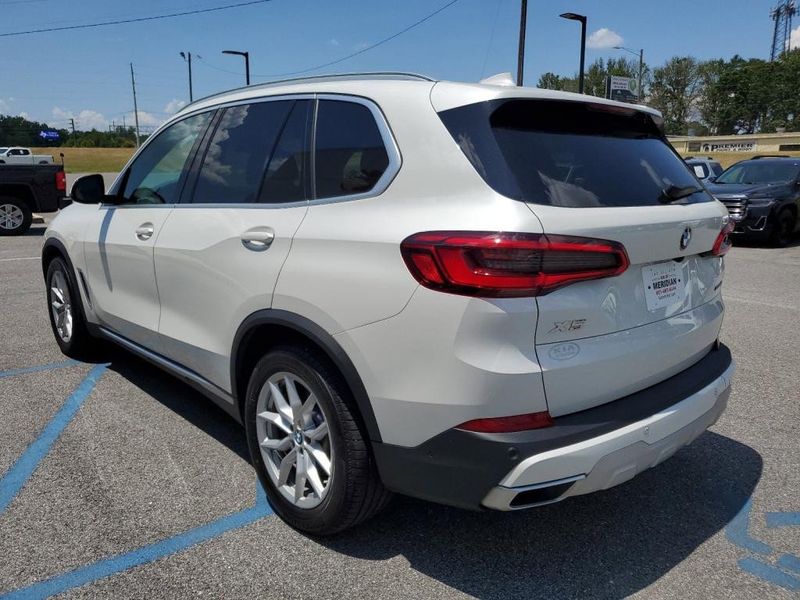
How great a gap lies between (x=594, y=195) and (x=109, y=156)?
2974 inches

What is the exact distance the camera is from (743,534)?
2779 millimetres

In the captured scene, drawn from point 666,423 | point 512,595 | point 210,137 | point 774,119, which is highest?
point 774,119

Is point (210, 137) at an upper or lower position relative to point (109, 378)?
upper

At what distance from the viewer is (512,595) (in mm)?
2389

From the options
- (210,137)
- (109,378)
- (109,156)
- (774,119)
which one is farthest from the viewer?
(774,119)

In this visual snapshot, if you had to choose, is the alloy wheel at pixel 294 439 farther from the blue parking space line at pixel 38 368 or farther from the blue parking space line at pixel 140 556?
the blue parking space line at pixel 38 368

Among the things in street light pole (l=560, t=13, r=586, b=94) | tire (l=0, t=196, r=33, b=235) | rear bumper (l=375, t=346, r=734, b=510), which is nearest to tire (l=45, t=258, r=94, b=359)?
rear bumper (l=375, t=346, r=734, b=510)

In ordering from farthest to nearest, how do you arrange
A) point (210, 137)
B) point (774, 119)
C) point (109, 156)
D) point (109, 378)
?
point (774, 119) < point (109, 156) < point (109, 378) < point (210, 137)

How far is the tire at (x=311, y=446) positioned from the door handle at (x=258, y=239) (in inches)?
17.5

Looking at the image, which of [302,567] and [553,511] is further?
[553,511]

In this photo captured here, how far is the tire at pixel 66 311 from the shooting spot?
4773 mm

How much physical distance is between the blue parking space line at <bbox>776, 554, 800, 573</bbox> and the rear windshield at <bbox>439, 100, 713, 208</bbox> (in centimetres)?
148

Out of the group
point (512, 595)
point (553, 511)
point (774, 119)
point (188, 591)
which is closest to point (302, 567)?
point (188, 591)

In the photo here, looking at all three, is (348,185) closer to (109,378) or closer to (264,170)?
(264,170)
